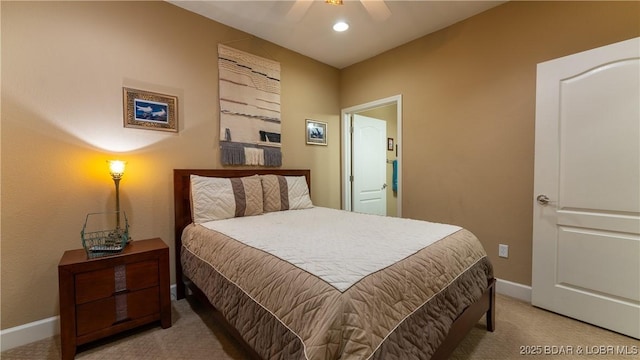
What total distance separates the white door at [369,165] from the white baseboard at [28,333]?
3267mm

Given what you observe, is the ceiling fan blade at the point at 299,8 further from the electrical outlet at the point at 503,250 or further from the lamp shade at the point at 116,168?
the electrical outlet at the point at 503,250

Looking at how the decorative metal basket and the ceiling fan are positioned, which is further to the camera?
the ceiling fan

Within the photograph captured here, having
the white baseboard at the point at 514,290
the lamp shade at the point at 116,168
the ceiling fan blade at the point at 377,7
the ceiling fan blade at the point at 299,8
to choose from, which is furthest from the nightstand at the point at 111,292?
the white baseboard at the point at 514,290

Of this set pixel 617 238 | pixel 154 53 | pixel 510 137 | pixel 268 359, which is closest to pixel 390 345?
pixel 268 359

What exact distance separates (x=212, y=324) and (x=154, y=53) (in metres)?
2.31

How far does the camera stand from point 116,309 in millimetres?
1765

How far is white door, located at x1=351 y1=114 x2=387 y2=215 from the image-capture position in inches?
157

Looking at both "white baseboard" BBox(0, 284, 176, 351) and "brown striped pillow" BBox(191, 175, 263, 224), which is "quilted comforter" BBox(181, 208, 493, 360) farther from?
"white baseboard" BBox(0, 284, 176, 351)

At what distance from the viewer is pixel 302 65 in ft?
11.4

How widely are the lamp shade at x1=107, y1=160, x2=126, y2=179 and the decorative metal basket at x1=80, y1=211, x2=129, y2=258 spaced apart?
29 centimetres

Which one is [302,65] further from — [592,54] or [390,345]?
[390,345]

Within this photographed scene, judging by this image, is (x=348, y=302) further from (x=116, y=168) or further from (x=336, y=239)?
(x=116, y=168)

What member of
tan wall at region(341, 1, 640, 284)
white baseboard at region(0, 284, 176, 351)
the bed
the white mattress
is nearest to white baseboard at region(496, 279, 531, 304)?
tan wall at region(341, 1, 640, 284)

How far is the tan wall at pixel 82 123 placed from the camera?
178 centimetres
